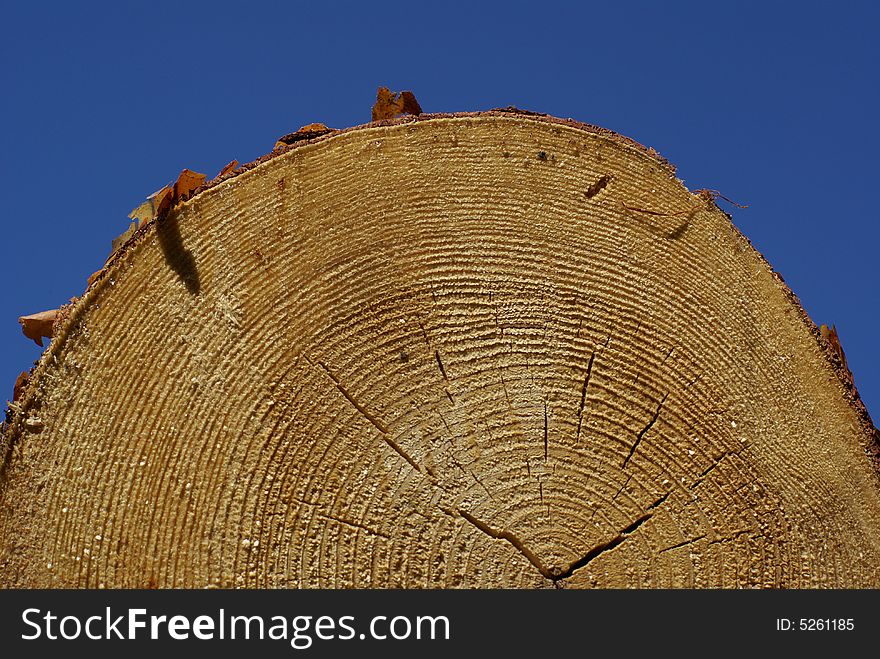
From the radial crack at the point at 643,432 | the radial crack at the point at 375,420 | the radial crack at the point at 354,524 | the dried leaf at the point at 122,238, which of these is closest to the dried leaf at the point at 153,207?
the dried leaf at the point at 122,238

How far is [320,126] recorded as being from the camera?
361cm

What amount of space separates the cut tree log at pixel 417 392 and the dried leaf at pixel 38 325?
18cm

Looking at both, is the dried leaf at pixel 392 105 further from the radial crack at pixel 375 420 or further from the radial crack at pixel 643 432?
the radial crack at pixel 643 432

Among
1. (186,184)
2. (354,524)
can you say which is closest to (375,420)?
(354,524)

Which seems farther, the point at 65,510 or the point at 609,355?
the point at 609,355

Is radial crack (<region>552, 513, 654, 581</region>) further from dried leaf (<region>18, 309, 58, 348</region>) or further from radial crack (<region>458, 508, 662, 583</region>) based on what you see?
dried leaf (<region>18, 309, 58, 348</region>)

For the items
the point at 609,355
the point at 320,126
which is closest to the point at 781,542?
the point at 609,355

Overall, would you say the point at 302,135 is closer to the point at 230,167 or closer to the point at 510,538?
the point at 230,167

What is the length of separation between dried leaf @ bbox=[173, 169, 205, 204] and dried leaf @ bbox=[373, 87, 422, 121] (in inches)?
28.8

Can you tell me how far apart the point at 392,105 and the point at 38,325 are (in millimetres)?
1501

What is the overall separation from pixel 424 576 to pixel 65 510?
3.97 feet

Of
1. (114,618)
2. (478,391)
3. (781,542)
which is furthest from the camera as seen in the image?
(781,542)

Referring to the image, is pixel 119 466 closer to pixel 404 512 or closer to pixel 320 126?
pixel 404 512

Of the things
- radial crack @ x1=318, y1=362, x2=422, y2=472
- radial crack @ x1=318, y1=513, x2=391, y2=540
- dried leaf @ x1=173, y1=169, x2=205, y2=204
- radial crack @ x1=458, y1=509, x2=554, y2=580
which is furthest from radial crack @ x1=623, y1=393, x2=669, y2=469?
dried leaf @ x1=173, y1=169, x2=205, y2=204
